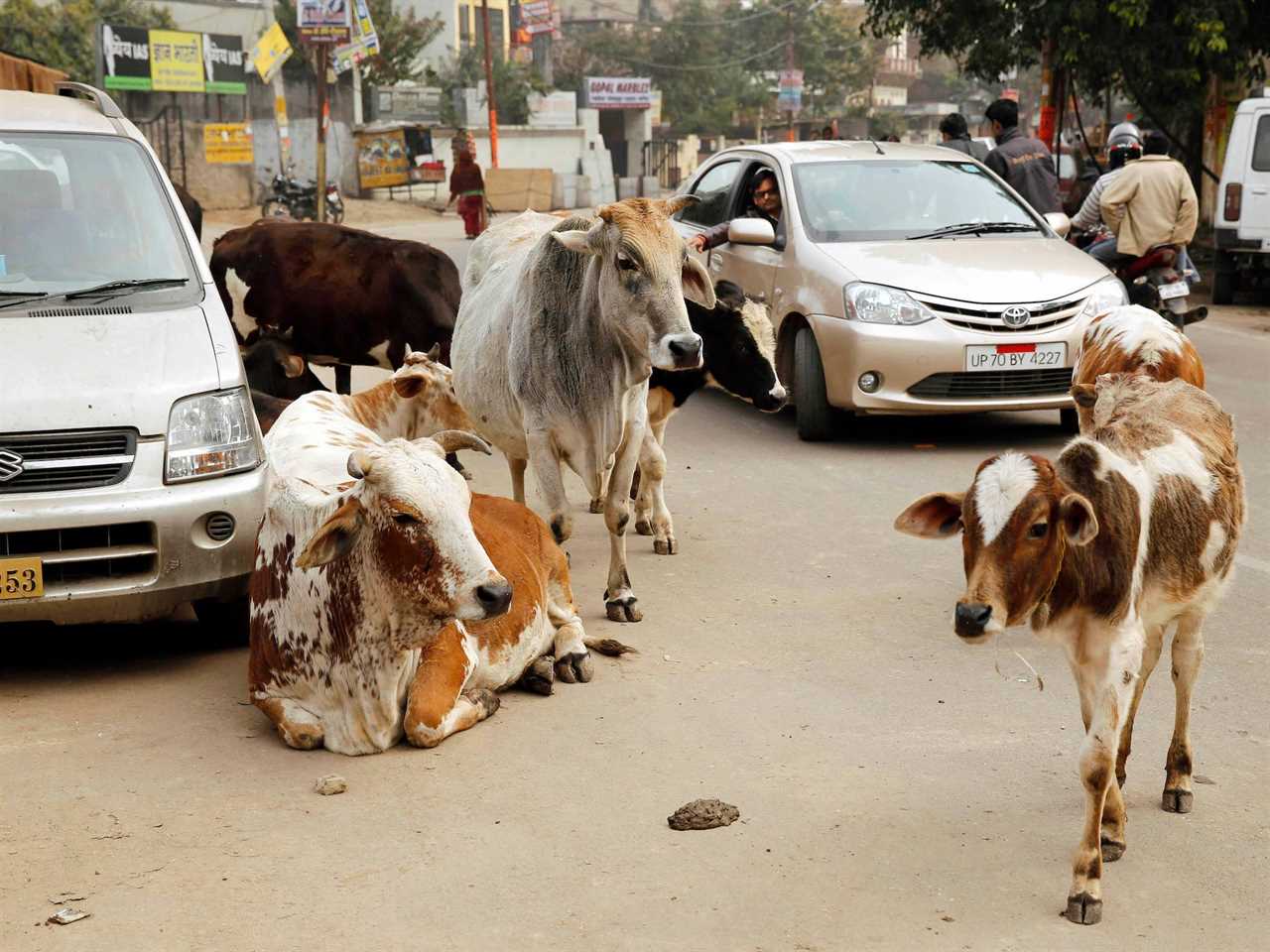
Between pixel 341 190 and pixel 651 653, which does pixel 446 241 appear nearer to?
pixel 341 190

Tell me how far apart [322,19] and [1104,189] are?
21150 millimetres

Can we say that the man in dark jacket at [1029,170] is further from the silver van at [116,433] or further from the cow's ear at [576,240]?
the silver van at [116,433]

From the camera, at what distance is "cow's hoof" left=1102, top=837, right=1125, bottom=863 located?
13.8 ft

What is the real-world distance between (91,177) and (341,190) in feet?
122

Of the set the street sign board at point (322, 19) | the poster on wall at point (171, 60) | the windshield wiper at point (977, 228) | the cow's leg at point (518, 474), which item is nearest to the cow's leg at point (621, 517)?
the cow's leg at point (518, 474)

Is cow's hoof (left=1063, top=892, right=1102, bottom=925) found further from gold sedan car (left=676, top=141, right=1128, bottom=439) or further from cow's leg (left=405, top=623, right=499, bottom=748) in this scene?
gold sedan car (left=676, top=141, right=1128, bottom=439)

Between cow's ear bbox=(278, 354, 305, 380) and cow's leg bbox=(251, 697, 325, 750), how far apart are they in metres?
4.79

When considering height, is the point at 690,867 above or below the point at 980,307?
below

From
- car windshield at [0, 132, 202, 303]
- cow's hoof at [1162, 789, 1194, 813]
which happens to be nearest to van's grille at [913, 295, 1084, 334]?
car windshield at [0, 132, 202, 303]

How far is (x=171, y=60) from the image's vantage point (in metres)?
39.1

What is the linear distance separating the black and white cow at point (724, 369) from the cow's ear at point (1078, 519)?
416 cm

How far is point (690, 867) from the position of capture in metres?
4.18

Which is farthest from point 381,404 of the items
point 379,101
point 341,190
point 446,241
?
point 379,101

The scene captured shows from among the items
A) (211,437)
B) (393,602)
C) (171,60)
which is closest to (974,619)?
(393,602)
